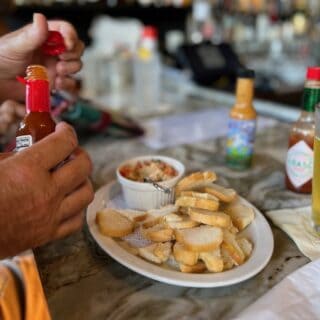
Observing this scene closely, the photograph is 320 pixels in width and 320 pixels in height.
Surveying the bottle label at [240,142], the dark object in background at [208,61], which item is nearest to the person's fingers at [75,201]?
the bottle label at [240,142]

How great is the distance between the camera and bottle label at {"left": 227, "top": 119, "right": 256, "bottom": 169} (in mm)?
867

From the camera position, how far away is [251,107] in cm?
87

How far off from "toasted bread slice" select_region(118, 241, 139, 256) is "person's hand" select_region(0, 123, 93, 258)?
0.28ft

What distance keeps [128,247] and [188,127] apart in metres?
0.71

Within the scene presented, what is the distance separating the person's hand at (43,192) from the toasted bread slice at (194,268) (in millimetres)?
136

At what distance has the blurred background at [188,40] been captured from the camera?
1.64m

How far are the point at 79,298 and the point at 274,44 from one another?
2.53 m

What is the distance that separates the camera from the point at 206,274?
1.72ft

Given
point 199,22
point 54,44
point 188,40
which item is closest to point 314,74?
point 54,44

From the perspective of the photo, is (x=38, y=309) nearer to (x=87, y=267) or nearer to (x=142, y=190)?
(x=87, y=267)

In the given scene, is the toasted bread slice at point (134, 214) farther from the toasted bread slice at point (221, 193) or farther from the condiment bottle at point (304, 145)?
the condiment bottle at point (304, 145)

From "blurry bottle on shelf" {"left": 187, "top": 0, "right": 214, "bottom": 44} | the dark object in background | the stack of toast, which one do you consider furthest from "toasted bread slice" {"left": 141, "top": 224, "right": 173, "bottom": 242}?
"blurry bottle on shelf" {"left": 187, "top": 0, "right": 214, "bottom": 44}

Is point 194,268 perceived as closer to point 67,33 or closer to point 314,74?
point 314,74

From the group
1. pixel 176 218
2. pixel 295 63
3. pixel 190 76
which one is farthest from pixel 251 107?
pixel 295 63
